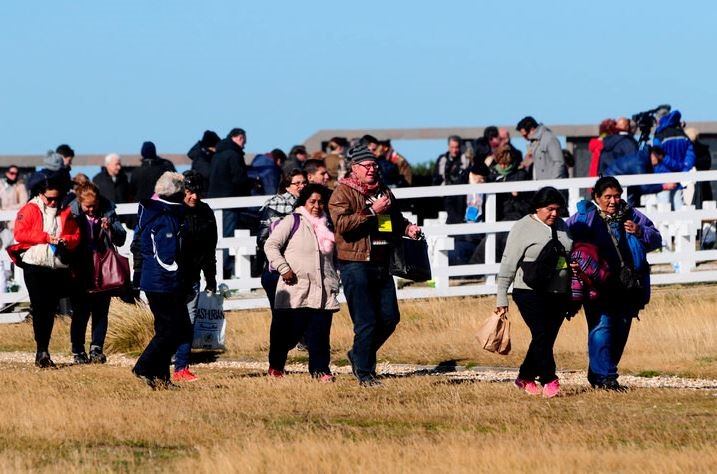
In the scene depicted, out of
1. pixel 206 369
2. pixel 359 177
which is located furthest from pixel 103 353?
pixel 359 177

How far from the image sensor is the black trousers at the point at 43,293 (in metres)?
16.2

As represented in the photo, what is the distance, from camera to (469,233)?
20641 mm

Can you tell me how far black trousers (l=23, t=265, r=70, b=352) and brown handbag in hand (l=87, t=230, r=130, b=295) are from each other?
0.83ft

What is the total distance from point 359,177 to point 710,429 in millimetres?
3585

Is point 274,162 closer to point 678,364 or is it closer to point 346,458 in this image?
point 678,364

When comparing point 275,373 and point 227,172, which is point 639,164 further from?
point 275,373

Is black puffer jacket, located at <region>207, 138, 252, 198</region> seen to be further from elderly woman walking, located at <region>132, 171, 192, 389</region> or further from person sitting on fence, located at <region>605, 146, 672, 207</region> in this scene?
elderly woman walking, located at <region>132, 171, 192, 389</region>

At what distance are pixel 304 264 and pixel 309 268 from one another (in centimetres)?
5

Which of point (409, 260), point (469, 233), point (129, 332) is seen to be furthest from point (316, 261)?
point (469, 233)

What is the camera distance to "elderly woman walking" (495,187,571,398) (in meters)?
13.0

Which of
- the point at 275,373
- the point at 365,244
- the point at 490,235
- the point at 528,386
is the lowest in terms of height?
the point at 275,373

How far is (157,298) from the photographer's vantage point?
13727 mm

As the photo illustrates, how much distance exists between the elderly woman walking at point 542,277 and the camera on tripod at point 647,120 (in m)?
9.40

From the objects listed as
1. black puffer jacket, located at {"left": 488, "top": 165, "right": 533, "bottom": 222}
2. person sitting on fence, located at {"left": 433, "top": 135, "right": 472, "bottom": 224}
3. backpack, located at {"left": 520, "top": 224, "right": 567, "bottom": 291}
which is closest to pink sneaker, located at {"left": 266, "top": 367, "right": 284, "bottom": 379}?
backpack, located at {"left": 520, "top": 224, "right": 567, "bottom": 291}
